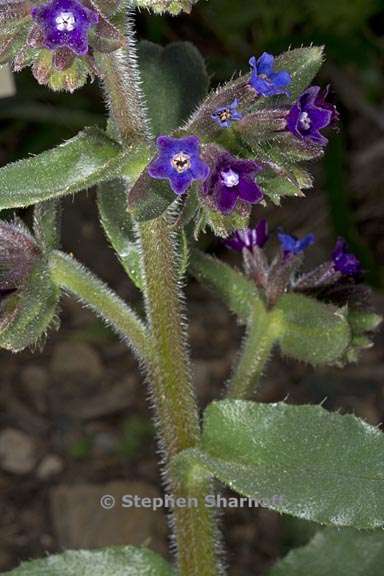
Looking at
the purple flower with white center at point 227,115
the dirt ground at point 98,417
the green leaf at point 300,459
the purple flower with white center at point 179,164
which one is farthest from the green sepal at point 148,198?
the dirt ground at point 98,417

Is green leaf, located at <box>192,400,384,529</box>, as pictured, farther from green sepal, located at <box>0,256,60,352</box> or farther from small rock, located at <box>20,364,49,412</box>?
small rock, located at <box>20,364,49,412</box>

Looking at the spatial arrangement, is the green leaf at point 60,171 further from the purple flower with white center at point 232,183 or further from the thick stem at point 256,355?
the thick stem at point 256,355

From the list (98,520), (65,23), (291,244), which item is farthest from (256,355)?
(98,520)

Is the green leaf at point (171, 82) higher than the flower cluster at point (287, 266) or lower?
higher

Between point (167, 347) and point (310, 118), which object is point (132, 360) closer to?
point (167, 347)

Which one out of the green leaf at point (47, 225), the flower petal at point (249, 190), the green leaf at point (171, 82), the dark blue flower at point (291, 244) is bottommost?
the dark blue flower at point (291, 244)

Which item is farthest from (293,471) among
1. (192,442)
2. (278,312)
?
(278,312)

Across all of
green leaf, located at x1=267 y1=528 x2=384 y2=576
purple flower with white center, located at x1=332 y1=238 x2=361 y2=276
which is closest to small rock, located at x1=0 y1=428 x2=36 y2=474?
green leaf, located at x1=267 y1=528 x2=384 y2=576
